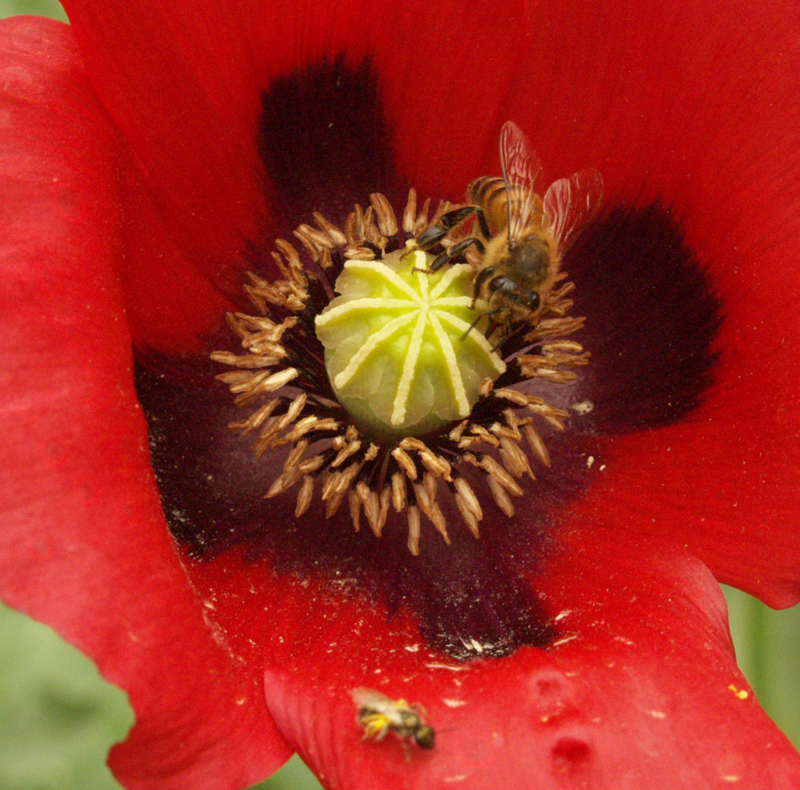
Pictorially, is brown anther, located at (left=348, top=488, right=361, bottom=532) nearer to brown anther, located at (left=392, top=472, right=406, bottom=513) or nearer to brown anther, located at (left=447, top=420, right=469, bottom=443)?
brown anther, located at (left=392, top=472, right=406, bottom=513)

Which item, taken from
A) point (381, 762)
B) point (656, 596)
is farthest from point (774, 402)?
point (381, 762)

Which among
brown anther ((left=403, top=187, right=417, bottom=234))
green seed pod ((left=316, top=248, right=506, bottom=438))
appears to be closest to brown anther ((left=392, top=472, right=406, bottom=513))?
green seed pod ((left=316, top=248, right=506, bottom=438))

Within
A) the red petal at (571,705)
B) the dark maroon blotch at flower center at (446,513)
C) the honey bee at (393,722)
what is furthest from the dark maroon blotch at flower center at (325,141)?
the honey bee at (393,722)

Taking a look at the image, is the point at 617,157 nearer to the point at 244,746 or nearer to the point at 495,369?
the point at 495,369

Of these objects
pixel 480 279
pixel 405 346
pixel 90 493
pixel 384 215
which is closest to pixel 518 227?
pixel 480 279

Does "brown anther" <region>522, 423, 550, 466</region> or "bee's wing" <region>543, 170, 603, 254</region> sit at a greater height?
"bee's wing" <region>543, 170, 603, 254</region>

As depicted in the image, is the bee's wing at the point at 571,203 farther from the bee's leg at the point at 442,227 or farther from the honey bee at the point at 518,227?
the bee's leg at the point at 442,227

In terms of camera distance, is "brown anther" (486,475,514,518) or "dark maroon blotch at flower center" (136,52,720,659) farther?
Result: "brown anther" (486,475,514,518)

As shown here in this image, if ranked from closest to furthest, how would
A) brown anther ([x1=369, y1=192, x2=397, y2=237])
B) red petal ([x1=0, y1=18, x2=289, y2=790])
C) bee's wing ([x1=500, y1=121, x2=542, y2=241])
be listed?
red petal ([x1=0, y1=18, x2=289, y2=790])
bee's wing ([x1=500, y1=121, x2=542, y2=241])
brown anther ([x1=369, y1=192, x2=397, y2=237])
